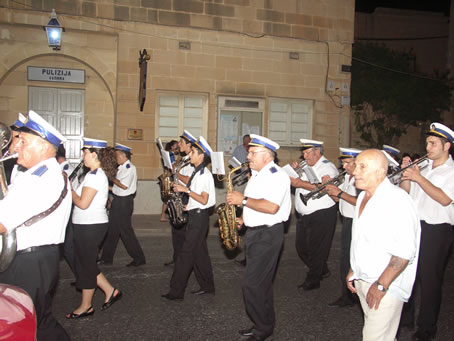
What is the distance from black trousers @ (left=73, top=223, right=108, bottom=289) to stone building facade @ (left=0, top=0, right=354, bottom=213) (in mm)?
7363

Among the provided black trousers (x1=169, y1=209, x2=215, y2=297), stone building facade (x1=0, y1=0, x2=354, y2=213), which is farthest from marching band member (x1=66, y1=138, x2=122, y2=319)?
stone building facade (x1=0, y1=0, x2=354, y2=213)

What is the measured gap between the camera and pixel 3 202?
3.04 m

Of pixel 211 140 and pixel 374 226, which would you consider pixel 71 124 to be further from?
pixel 374 226

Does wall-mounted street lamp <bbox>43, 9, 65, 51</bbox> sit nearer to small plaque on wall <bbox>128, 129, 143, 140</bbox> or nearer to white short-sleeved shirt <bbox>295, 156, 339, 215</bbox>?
small plaque on wall <bbox>128, 129, 143, 140</bbox>

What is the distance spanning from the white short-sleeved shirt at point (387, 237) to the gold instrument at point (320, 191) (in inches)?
108

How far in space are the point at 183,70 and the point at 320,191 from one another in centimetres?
769

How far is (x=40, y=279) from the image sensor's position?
11.1ft

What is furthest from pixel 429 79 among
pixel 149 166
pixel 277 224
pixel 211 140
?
pixel 277 224

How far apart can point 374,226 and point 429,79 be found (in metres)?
15.8

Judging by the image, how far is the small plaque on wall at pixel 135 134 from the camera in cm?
1223

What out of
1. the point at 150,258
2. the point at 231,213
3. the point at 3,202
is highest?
the point at 3,202

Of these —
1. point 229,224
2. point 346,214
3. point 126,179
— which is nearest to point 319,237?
point 346,214

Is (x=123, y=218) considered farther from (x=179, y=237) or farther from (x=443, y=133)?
(x=443, y=133)

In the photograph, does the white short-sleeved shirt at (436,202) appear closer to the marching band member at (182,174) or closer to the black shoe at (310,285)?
the black shoe at (310,285)
